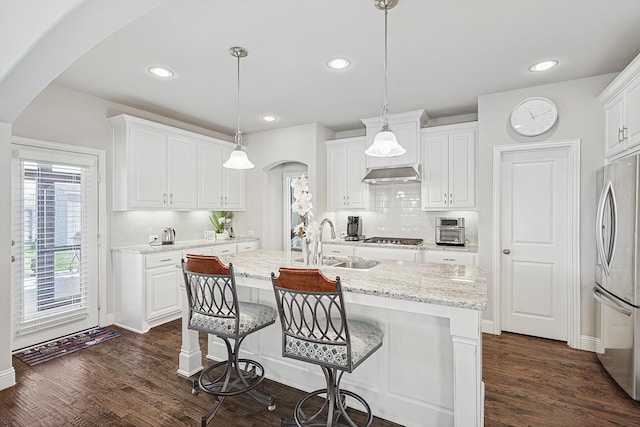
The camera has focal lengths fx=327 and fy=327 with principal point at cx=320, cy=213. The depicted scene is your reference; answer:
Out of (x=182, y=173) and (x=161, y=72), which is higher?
(x=161, y=72)

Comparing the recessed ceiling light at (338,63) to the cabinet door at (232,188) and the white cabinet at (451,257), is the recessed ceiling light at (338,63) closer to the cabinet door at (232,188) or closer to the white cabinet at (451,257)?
the white cabinet at (451,257)

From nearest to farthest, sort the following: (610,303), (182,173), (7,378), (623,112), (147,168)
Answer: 1. (7,378)
2. (610,303)
3. (623,112)
4. (147,168)
5. (182,173)

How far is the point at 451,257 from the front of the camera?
156 inches

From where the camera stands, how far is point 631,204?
96.0 inches

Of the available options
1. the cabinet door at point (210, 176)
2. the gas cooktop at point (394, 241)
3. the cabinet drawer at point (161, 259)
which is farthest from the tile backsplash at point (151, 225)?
the gas cooktop at point (394, 241)

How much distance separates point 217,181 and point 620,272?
4862 millimetres

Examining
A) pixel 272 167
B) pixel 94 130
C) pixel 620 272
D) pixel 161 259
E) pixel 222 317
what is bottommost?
pixel 222 317

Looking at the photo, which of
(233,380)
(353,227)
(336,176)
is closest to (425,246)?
(353,227)

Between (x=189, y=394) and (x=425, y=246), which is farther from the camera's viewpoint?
(x=425, y=246)

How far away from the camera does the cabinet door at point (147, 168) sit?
3963 mm

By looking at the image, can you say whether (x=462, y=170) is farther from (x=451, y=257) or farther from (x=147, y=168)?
(x=147, y=168)

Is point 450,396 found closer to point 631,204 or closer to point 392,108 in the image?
point 631,204

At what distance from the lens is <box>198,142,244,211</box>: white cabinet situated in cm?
492

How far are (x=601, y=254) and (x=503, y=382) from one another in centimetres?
142
